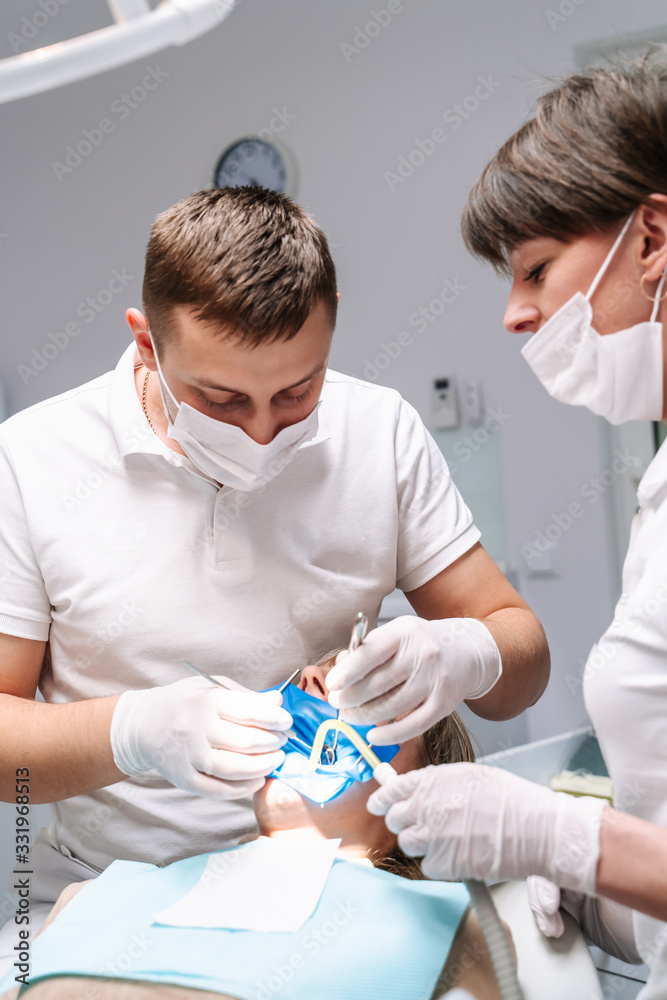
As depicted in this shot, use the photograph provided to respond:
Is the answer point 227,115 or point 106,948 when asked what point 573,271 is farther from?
point 227,115

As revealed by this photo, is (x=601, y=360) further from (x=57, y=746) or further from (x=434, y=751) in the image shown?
(x=57, y=746)

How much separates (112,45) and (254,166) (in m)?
3.05

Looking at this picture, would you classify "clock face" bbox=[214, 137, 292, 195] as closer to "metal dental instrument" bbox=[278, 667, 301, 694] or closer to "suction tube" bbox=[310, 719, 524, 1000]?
"metal dental instrument" bbox=[278, 667, 301, 694]

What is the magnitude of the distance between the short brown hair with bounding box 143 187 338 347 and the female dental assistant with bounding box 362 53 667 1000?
11.0 inches

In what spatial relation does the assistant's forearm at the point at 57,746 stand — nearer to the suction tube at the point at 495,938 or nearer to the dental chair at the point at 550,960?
the suction tube at the point at 495,938

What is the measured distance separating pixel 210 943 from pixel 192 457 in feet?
2.43

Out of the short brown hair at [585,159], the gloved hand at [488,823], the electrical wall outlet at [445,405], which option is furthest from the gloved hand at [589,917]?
the electrical wall outlet at [445,405]

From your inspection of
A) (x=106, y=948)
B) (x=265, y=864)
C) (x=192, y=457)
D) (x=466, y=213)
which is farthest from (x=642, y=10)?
(x=106, y=948)

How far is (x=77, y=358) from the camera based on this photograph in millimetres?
4027

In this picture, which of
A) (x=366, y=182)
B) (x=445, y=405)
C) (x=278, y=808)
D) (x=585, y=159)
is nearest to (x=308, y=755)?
(x=278, y=808)

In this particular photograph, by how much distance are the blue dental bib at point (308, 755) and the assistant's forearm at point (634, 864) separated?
557 millimetres

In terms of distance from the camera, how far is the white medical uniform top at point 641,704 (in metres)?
0.95

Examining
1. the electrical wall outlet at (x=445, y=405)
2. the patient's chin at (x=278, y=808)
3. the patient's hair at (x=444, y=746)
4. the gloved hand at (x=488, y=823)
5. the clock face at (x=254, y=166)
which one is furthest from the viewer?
the clock face at (x=254, y=166)

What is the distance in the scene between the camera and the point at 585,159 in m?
1.04
